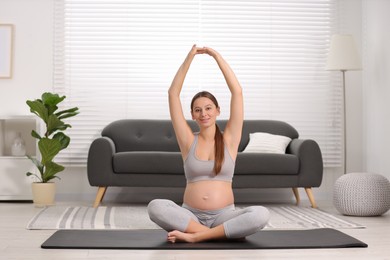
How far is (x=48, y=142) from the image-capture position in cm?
612

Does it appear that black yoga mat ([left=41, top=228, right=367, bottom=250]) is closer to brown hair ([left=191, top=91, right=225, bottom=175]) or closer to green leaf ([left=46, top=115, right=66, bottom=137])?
brown hair ([left=191, top=91, right=225, bottom=175])

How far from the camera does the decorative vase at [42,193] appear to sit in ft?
20.2

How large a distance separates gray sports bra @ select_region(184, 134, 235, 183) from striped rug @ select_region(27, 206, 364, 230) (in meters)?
0.96

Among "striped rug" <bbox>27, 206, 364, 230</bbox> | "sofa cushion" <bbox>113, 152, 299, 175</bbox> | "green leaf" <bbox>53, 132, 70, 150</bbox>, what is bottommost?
"striped rug" <bbox>27, 206, 364, 230</bbox>

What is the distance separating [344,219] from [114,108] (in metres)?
2.72

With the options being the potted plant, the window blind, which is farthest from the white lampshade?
the potted plant

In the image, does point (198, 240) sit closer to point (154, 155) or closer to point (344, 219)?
point (344, 219)

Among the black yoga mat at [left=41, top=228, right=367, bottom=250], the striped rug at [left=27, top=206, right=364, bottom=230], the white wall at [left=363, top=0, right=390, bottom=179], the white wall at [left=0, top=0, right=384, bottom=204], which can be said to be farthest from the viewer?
the white wall at [left=0, top=0, right=384, bottom=204]

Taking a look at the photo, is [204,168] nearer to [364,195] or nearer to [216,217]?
[216,217]

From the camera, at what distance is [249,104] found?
6984 millimetres

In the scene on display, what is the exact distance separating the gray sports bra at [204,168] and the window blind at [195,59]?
3.15 m

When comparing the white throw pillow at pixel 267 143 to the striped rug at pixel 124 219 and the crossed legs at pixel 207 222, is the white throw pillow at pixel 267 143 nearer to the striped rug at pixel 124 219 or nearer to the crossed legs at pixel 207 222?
the striped rug at pixel 124 219

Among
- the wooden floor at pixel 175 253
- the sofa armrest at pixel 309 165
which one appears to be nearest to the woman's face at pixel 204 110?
the wooden floor at pixel 175 253

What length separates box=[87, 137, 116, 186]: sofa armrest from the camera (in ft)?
19.4
